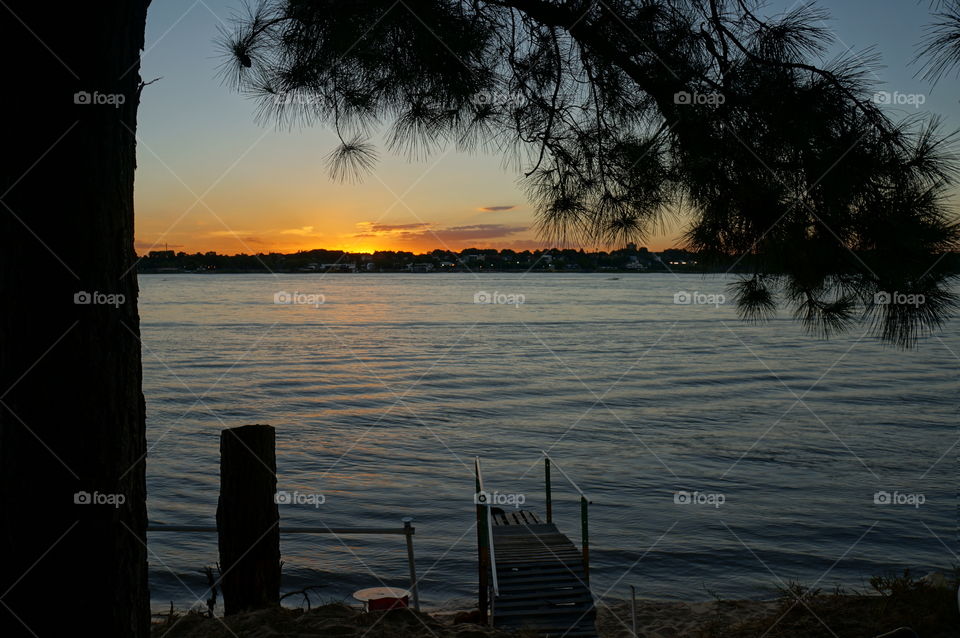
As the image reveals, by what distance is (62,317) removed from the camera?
2.88 meters

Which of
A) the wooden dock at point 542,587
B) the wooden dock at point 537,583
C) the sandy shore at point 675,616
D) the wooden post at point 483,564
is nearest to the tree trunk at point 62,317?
the wooden dock at point 537,583

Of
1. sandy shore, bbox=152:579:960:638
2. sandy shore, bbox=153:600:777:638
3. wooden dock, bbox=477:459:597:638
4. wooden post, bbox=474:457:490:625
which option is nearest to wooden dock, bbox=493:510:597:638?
wooden dock, bbox=477:459:597:638

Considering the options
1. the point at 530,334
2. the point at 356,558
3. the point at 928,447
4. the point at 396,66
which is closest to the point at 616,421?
the point at 928,447

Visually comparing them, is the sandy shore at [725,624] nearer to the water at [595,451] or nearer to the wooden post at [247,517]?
the wooden post at [247,517]

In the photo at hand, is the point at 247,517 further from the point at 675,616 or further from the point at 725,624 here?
the point at 675,616

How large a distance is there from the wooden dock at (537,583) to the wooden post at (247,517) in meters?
2.30

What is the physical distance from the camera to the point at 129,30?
10.1ft

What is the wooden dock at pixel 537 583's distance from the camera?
769 cm

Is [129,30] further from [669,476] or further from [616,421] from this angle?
[616,421]

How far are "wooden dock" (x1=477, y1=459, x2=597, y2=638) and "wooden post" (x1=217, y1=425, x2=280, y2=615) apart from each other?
2.30 metres

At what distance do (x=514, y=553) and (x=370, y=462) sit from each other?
12111mm

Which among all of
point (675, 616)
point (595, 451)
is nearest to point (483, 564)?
point (675, 616)

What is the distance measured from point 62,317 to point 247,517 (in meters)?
4.69

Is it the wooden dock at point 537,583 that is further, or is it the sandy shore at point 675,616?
the sandy shore at point 675,616
